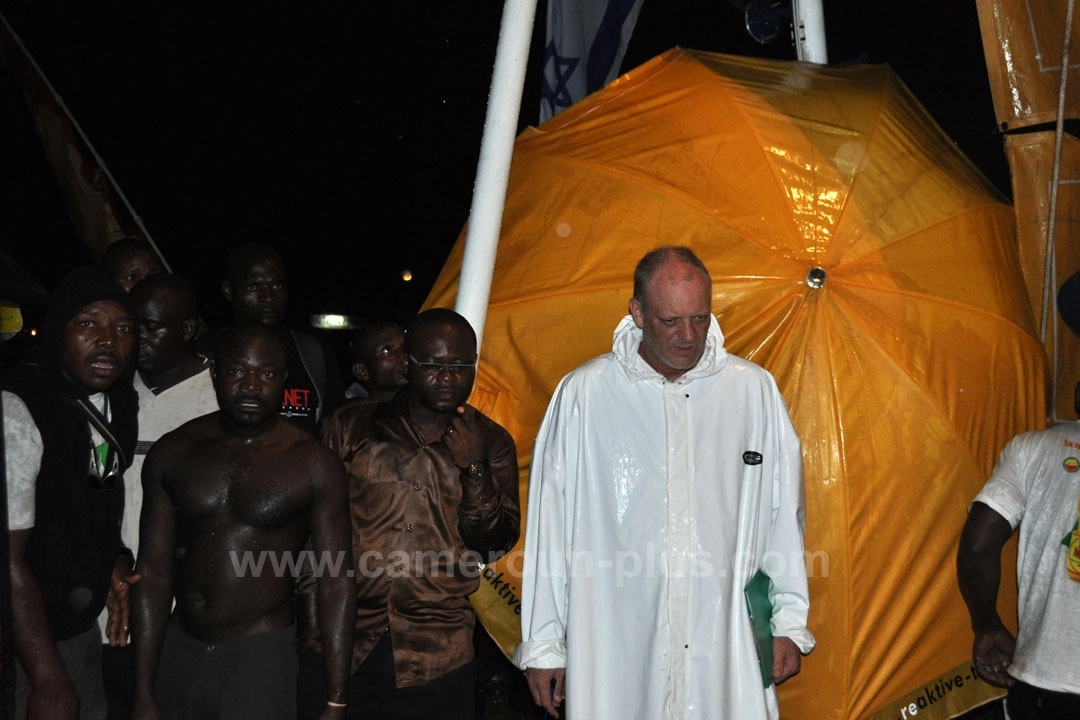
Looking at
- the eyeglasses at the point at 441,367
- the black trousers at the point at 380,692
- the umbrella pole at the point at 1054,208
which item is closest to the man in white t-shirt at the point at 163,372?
the black trousers at the point at 380,692

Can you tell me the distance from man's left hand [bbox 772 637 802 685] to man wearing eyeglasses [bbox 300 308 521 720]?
3.57ft

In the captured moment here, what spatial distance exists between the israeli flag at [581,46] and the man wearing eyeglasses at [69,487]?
13.3ft

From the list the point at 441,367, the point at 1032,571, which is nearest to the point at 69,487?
the point at 441,367

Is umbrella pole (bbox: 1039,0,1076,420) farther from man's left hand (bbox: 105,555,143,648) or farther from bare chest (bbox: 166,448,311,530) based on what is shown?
man's left hand (bbox: 105,555,143,648)

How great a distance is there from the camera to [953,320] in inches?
181

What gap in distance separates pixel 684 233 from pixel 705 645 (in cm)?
182

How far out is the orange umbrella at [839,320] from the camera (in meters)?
4.48

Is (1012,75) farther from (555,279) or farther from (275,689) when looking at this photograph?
(275,689)

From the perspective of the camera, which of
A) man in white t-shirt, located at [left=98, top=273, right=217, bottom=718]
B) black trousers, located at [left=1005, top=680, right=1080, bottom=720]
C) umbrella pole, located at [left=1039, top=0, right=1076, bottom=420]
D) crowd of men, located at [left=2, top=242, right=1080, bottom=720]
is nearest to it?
crowd of men, located at [left=2, top=242, right=1080, bottom=720]

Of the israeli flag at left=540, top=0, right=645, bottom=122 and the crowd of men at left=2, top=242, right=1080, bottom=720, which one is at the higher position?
the israeli flag at left=540, top=0, right=645, bottom=122

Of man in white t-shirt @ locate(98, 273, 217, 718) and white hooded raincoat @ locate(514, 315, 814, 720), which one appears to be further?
man in white t-shirt @ locate(98, 273, 217, 718)
